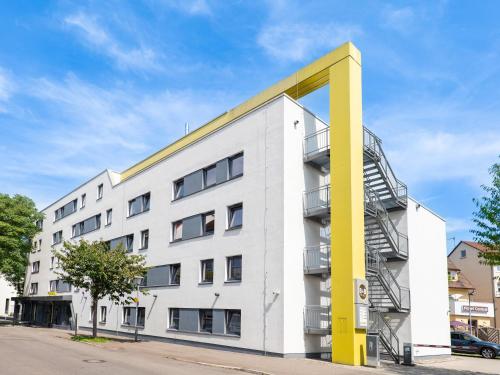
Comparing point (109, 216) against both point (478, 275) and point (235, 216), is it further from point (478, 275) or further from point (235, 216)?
point (478, 275)

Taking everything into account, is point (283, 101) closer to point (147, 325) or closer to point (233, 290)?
point (233, 290)

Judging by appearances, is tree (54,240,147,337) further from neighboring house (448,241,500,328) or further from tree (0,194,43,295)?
neighboring house (448,241,500,328)

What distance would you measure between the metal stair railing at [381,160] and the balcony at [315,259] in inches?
175

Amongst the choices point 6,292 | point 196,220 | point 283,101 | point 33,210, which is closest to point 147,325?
point 196,220

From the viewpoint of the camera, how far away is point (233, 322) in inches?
869

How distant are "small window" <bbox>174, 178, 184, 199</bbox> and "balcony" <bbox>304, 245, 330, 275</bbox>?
9617 mm

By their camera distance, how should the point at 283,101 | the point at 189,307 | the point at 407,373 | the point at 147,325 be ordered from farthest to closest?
the point at 147,325, the point at 189,307, the point at 283,101, the point at 407,373

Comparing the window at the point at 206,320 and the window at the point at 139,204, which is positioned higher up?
the window at the point at 139,204

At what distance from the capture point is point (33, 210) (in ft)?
158

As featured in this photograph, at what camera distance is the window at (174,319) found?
2614cm

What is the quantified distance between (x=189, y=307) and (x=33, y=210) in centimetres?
2955

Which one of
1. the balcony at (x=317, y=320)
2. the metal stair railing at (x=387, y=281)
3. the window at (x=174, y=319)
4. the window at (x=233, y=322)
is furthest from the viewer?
the window at (x=174, y=319)

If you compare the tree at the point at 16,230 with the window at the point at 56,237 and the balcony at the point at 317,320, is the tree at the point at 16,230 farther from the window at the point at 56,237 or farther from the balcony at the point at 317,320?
the balcony at the point at 317,320

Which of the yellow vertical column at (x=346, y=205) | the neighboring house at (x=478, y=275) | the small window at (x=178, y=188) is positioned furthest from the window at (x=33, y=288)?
the neighboring house at (x=478, y=275)
